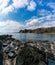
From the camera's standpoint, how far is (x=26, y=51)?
185 cm

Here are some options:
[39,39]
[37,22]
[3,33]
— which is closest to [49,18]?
[37,22]

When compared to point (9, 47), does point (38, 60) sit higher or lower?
lower

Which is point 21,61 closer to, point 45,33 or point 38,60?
point 38,60

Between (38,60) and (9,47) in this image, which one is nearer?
(38,60)

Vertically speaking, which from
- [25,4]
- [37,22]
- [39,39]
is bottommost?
[39,39]

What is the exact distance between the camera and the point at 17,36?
189cm

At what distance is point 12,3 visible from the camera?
6.27ft

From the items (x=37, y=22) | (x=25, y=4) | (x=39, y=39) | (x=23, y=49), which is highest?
(x=25, y=4)

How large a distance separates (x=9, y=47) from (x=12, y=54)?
0.11 meters

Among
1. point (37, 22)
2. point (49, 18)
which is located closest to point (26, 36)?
point (37, 22)

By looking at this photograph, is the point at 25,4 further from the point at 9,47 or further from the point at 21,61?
the point at 21,61

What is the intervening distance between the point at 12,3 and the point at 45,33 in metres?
0.60

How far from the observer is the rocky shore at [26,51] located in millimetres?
1816

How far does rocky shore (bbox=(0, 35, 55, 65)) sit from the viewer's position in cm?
182
